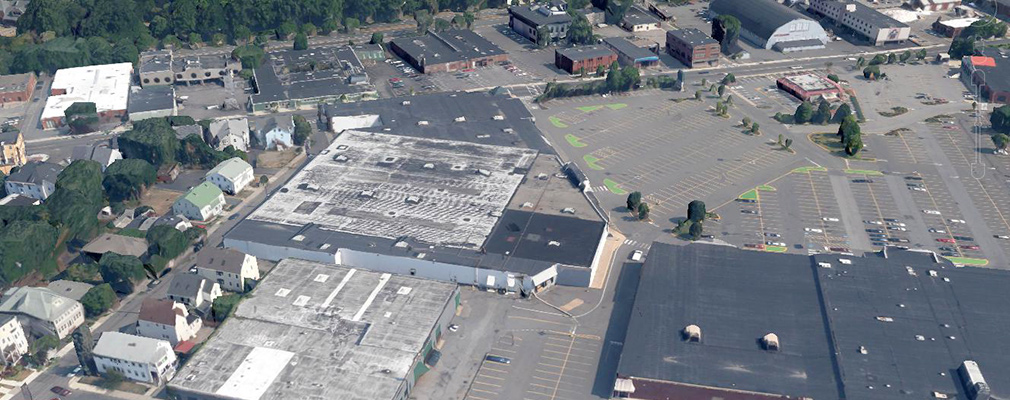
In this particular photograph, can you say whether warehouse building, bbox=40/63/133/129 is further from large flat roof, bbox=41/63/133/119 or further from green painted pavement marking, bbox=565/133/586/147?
green painted pavement marking, bbox=565/133/586/147

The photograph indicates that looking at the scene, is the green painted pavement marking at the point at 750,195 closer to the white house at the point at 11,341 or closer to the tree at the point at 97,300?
the tree at the point at 97,300

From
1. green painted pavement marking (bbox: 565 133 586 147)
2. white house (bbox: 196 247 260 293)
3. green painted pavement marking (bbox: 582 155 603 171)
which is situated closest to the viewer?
white house (bbox: 196 247 260 293)

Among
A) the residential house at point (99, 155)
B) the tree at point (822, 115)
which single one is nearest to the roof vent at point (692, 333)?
the tree at point (822, 115)

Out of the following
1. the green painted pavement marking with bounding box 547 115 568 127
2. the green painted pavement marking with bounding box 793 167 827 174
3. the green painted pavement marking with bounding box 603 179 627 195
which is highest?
the green painted pavement marking with bounding box 793 167 827 174

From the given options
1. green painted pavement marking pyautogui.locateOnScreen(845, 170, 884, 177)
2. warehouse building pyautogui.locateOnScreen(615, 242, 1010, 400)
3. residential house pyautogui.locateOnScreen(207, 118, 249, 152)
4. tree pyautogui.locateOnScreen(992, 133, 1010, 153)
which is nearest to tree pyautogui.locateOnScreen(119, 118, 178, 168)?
residential house pyautogui.locateOnScreen(207, 118, 249, 152)

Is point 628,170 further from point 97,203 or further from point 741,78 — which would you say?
point 97,203

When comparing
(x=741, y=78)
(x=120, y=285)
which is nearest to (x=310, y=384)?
(x=120, y=285)

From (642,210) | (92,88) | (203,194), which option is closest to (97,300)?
(203,194)
